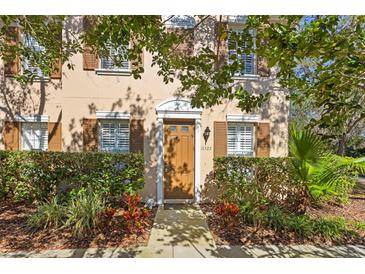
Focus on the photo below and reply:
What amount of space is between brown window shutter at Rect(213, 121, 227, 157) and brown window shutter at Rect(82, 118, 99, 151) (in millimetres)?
3613

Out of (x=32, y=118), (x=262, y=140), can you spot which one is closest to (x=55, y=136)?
(x=32, y=118)

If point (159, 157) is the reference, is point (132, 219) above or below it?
below

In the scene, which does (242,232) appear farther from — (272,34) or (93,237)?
(272,34)

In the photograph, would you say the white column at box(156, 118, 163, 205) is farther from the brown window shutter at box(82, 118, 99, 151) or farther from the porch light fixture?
the brown window shutter at box(82, 118, 99, 151)

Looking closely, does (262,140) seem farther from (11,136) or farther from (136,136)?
(11,136)

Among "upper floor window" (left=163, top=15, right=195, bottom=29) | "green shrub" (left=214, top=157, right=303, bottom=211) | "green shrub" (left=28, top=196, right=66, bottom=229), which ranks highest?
"upper floor window" (left=163, top=15, right=195, bottom=29)

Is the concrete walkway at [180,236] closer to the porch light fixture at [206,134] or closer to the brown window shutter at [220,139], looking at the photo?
the brown window shutter at [220,139]

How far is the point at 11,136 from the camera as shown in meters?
7.21

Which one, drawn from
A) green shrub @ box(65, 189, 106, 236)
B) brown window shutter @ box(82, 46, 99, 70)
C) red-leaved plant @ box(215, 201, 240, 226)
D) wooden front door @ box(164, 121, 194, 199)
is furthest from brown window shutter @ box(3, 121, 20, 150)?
red-leaved plant @ box(215, 201, 240, 226)

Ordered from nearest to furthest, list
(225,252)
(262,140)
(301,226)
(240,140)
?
(225,252), (301,226), (262,140), (240,140)

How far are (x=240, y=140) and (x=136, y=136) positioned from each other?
10.8 feet

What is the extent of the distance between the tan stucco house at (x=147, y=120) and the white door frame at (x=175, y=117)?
30 mm

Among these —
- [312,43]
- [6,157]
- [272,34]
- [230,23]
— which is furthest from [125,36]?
[6,157]

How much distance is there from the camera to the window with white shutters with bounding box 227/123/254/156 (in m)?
7.27
